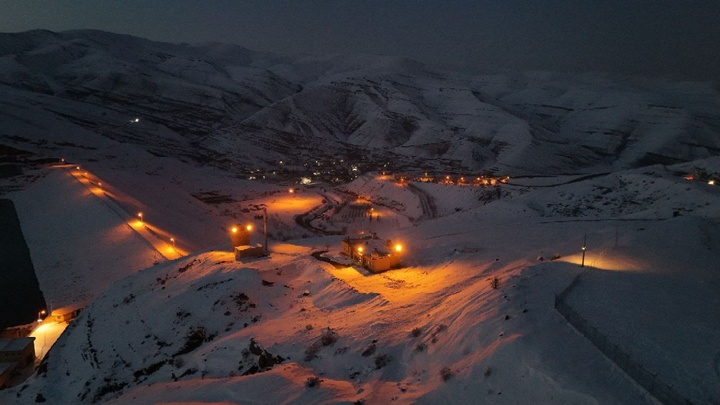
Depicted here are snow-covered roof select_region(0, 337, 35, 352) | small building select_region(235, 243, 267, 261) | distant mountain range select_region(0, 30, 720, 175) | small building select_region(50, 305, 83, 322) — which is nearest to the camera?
snow-covered roof select_region(0, 337, 35, 352)

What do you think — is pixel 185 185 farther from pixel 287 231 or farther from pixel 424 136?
pixel 424 136

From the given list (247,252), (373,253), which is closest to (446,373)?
(373,253)

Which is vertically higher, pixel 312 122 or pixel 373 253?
pixel 312 122

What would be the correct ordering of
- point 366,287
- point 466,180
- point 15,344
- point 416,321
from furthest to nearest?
point 466,180 < point 15,344 < point 366,287 < point 416,321

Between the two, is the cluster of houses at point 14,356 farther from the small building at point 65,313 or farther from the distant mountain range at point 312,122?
the distant mountain range at point 312,122

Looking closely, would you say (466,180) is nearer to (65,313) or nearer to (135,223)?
(135,223)

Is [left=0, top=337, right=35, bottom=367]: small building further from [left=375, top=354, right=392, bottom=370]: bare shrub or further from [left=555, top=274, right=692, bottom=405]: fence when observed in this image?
[left=555, top=274, right=692, bottom=405]: fence

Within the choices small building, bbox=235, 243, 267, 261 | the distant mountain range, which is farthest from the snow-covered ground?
the distant mountain range
